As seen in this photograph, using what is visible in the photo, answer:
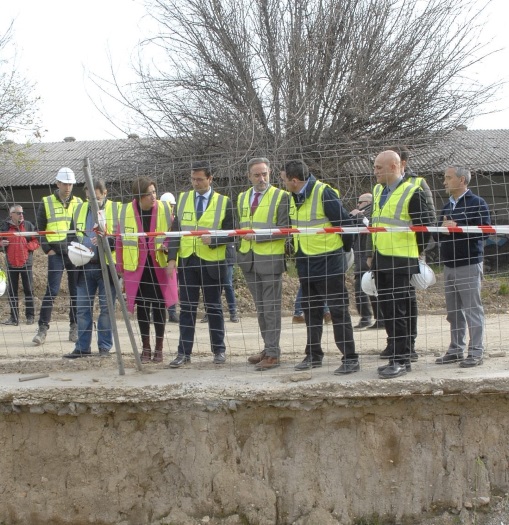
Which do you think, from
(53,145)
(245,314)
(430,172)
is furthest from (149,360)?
(53,145)

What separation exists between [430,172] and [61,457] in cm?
906

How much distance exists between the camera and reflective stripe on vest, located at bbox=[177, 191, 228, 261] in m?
6.89

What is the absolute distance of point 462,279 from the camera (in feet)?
21.5

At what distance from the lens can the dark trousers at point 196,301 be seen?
22.8 feet

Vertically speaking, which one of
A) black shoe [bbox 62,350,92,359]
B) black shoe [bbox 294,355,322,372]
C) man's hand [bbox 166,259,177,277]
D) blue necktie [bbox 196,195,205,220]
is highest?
blue necktie [bbox 196,195,205,220]

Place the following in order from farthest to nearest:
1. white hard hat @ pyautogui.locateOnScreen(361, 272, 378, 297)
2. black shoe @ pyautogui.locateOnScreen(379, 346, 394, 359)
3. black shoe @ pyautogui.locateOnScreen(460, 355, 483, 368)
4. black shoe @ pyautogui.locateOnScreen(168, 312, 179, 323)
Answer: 1. black shoe @ pyautogui.locateOnScreen(168, 312, 179, 323)
2. white hard hat @ pyautogui.locateOnScreen(361, 272, 378, 297)
3. black shoe @ pyautogui.locateOnScreen(460, 355, 483, 368)
4. black shoe @ pyautogui.locateOnScreen(379, 346, 394, 359)

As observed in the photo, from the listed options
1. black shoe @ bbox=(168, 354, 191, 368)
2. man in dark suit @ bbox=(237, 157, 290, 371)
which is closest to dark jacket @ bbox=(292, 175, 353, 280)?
man in dark suit @ bbox=(237, 157, 290, 371)

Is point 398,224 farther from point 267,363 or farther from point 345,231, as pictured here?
point 267,363

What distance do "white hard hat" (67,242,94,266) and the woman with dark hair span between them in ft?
1.05

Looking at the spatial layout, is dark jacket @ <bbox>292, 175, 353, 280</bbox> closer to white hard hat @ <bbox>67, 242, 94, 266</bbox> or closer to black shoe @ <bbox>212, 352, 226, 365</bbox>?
black shoe @ <bbox>212, 352, 226, 365</bbox>

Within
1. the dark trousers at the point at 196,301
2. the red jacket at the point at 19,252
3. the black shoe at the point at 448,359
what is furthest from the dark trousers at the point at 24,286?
the black shoe at the point at 448,359

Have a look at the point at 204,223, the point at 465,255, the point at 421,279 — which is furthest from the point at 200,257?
the point at 465,255

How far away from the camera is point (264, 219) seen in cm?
674

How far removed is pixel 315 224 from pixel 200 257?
115cm
